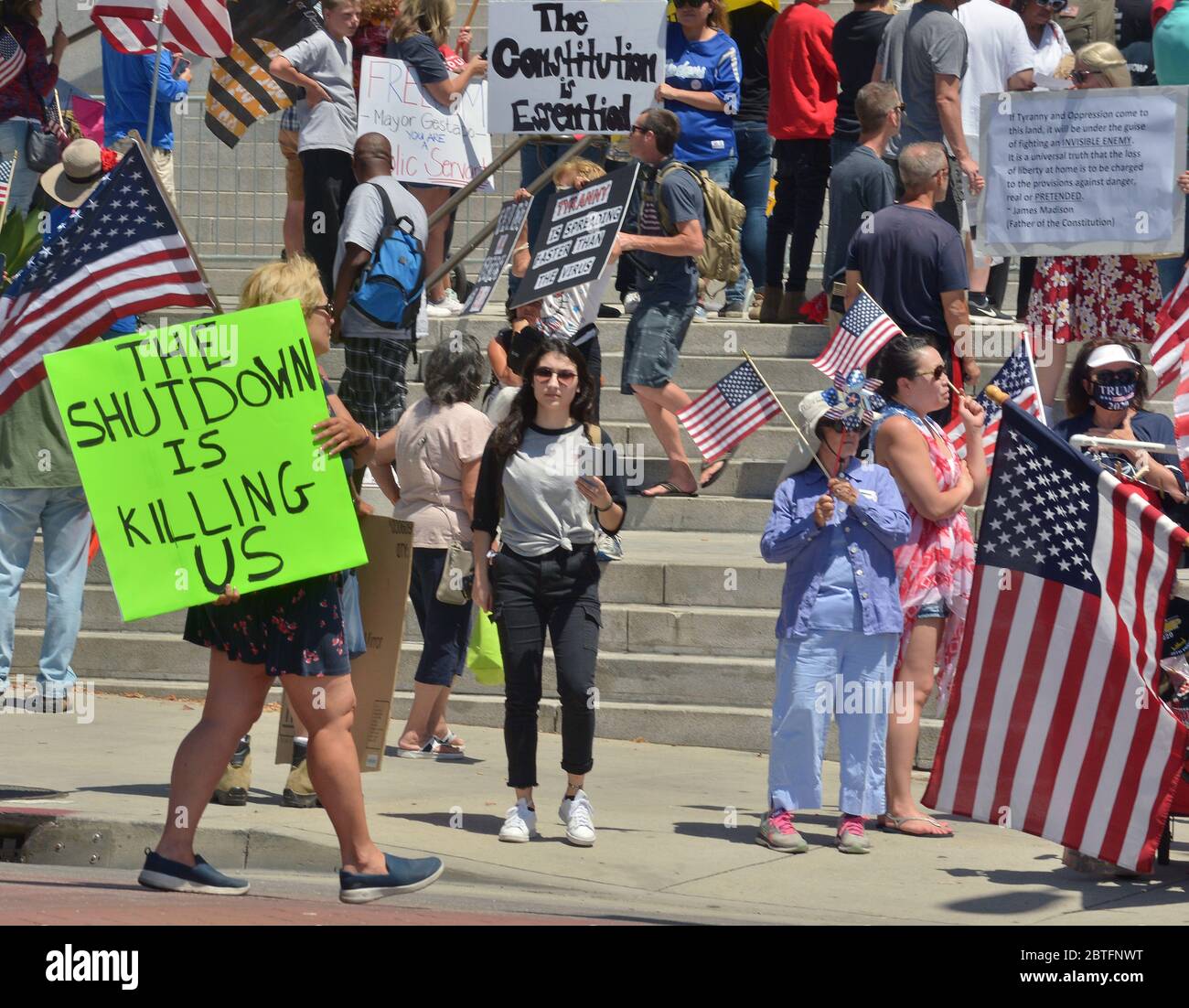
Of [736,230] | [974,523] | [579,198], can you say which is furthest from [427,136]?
[974,523]

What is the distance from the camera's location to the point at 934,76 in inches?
496

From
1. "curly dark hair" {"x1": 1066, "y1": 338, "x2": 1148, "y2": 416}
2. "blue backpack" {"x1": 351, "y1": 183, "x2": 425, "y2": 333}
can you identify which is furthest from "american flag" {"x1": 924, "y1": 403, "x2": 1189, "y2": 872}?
"blue backpack" {"x1": 351, "y1": 183, "x2": 425, "y2": 333}

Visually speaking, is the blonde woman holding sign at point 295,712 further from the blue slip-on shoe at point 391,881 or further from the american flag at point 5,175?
the american flag at point 5,175

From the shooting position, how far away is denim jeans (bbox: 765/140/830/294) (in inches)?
537

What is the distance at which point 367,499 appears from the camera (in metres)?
12.6

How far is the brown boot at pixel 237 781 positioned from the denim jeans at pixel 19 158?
6.27m

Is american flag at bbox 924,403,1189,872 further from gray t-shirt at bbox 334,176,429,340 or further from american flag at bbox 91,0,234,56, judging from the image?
american flag at bbox 91,0,234,56

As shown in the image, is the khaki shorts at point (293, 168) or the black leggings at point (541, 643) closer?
the black leggings at point (541, 643)

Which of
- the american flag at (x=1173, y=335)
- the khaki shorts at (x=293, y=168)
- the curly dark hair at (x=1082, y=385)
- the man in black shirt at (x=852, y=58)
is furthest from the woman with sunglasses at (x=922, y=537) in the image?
the khaki shorts at (x=293, y=168)

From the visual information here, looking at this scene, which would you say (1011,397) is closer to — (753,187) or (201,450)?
(201,450)

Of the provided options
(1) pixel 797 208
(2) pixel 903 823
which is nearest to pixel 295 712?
(2) pixel 903 823

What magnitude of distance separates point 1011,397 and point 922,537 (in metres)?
0.72

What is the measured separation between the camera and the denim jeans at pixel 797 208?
44.8 ft

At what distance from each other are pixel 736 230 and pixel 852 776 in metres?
4.72
